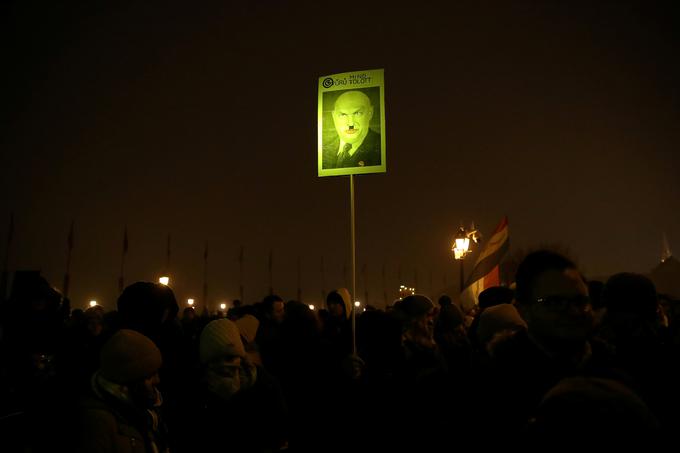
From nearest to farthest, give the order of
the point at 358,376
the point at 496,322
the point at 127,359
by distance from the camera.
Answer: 1. the point at 127,359
2. the point at 496,322
3. the point at 358,376

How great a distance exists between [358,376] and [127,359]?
9.35ft

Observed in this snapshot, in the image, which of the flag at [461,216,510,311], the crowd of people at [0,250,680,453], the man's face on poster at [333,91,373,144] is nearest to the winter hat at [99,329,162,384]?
the crowd of people at [0,250,680,453]

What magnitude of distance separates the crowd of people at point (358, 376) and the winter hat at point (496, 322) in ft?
0.04

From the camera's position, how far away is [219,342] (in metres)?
3.90

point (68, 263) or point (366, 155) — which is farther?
point (68, 263)

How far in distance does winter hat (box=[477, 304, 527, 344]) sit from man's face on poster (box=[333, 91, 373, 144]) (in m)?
3.40

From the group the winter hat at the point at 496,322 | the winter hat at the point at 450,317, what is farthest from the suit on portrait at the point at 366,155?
the winter hat at the point at 496,322

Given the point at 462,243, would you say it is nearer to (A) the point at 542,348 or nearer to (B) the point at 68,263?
(A) the point at 542,348

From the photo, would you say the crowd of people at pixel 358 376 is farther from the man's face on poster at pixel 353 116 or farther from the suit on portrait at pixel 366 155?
the man's face on poster at pixel 353 116

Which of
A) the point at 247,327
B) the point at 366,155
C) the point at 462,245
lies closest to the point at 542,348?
the point at 247,327

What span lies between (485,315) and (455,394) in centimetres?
120

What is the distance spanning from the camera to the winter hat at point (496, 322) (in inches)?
145

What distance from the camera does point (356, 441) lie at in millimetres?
5105

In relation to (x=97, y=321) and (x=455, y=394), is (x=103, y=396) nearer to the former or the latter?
(x=455, y=394)
